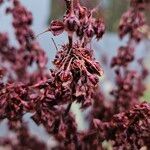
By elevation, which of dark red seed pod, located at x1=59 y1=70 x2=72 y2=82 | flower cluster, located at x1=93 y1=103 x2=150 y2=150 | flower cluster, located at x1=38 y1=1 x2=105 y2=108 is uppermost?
flower cluster, located at x1=38 y1=1 x2=105 y2=108

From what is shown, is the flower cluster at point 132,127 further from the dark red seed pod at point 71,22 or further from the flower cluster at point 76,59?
the dark red seed pod at point 71,22

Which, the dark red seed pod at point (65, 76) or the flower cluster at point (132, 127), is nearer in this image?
the dark red seed pod at point (65, 76)

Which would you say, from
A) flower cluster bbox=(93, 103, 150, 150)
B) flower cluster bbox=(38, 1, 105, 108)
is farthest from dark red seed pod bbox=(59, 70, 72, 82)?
flower cluster bbox=(93, 103, 150, 150)

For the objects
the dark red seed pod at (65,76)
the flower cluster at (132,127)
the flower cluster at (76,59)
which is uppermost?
the flower cluster at (76,59)

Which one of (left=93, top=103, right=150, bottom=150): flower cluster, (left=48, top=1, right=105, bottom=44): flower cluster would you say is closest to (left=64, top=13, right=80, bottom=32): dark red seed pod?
(left=48, top=1, right=105, bottom=44): flower cluster

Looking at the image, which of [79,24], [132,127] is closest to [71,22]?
[79,24]

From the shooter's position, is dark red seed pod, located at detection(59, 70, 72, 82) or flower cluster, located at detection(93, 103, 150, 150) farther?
flower cluster, located at detection(93, 103, 150, 150)

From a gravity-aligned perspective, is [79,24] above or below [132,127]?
above

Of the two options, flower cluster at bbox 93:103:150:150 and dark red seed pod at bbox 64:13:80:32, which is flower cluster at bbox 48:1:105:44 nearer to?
dark red seed pod at bbox 64:13:80:32

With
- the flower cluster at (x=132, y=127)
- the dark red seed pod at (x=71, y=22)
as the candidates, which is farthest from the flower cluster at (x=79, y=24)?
the flower cluster at (x=132, y=127)

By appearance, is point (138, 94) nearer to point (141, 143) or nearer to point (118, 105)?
point (118, 105)

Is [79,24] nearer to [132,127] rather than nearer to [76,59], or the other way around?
[76,59]

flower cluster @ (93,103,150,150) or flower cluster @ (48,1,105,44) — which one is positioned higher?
flower cluster @ (48,1,105,44)
